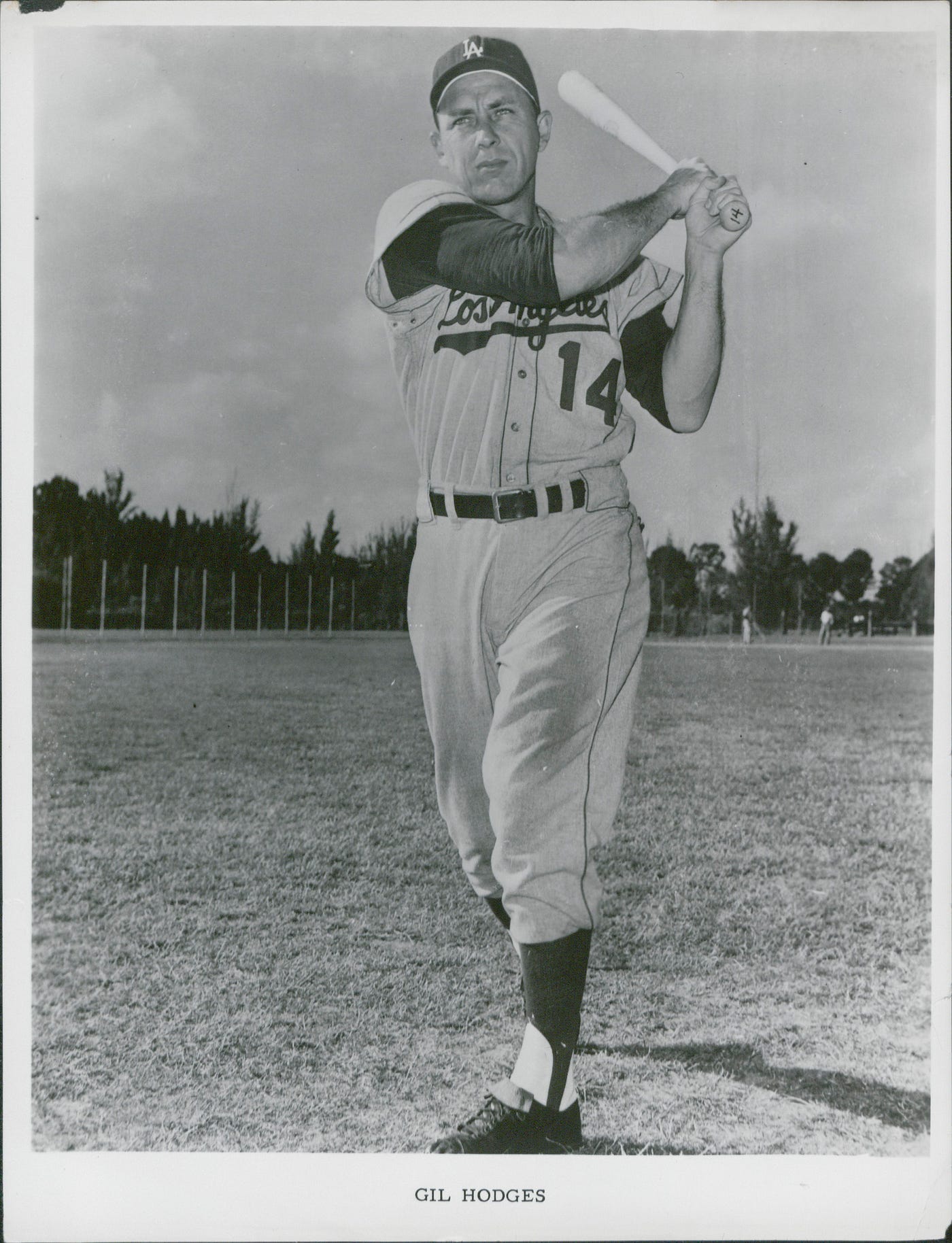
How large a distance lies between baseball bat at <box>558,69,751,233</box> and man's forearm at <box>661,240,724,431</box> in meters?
0.12

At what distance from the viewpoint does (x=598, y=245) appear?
2.40m

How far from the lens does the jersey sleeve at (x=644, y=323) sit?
2549 mm

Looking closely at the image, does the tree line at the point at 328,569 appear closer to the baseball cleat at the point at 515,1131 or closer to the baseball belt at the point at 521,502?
the baseball belt at the point at 521,502

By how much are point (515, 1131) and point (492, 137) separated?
103 inches

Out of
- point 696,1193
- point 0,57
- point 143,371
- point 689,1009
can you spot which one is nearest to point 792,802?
point 689,1009

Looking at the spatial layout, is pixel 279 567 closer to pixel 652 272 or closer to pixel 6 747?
pixel 6 747

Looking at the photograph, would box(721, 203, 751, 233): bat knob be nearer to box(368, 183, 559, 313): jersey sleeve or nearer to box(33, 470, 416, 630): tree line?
box(368, 183, 559, 313): jersey sleeve

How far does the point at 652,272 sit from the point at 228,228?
1187 mm

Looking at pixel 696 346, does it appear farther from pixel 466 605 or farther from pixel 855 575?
pixel 466 605

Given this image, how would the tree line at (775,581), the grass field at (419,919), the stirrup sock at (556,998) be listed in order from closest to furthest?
the stirrup sock at (556,998) < the grass field at (419,919) < the tree line at (775,581)

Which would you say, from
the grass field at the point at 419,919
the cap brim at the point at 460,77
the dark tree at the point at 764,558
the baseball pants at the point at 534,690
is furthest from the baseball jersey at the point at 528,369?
the grass field at the point at 419,919

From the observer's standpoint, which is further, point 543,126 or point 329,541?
point 329,541

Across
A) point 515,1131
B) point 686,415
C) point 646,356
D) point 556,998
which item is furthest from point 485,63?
point 515,1131

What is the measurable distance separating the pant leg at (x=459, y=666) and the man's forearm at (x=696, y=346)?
2.11ft
